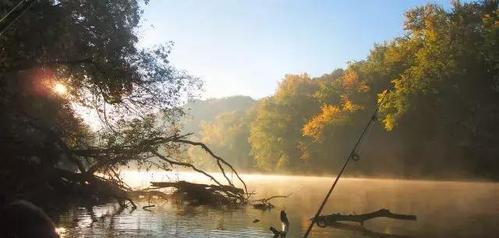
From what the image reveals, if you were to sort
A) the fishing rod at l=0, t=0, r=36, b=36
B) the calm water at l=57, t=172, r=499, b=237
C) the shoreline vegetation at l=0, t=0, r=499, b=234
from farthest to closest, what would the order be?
the shoreline vegetation at l=0, t=0, r=499, b=234 → the calm water at l=57, t=172, r=499, b=237 → the fishing rod at l=0, t=0, r=36, b=36

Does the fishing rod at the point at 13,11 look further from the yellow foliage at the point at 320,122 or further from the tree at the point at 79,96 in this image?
the yellow foliage at the point at 320,122

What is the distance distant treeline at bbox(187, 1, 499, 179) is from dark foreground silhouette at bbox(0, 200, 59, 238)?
50152 millimetres

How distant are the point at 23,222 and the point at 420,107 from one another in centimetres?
5786

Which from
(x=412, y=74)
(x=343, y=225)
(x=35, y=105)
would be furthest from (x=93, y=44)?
(x=412, y=74)

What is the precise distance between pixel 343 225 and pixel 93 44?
40.5 feet

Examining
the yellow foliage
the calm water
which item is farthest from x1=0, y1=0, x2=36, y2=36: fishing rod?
the yellow foliage

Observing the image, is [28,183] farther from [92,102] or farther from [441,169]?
[441,169]

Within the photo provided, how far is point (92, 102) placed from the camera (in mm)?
23312

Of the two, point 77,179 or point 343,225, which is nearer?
point 343,225

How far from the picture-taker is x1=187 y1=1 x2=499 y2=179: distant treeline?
5578 cm

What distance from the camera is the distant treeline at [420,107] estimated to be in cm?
5578

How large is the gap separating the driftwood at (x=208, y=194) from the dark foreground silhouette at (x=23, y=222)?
15.5 m

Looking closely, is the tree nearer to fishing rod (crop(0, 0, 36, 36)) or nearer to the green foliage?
the green foliage

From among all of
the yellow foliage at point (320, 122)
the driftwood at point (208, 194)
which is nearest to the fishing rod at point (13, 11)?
the driftwood at point (208, 194)
